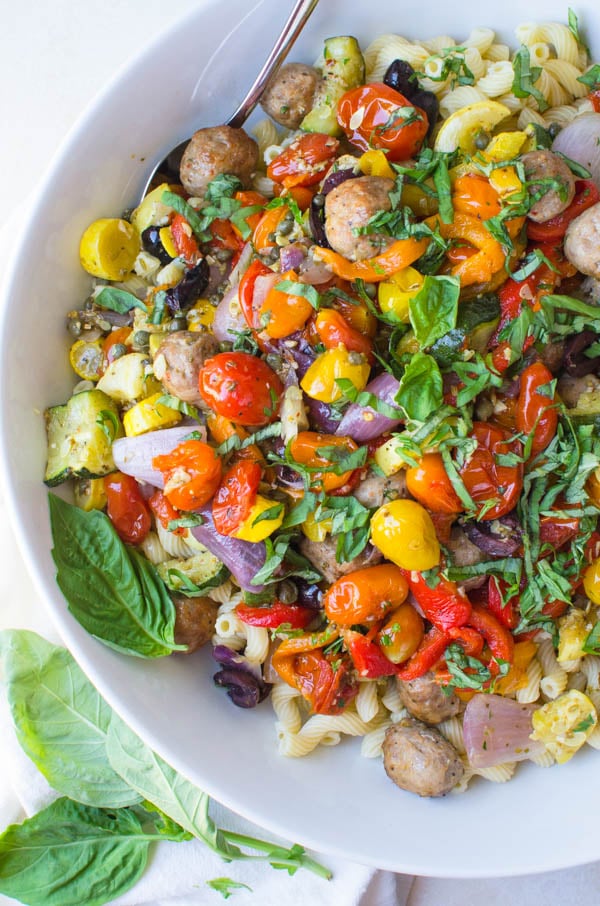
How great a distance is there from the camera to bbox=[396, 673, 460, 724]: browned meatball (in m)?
4.36

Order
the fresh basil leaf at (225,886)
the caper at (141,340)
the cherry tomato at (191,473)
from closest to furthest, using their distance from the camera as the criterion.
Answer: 1. the cherry tomato at (191,473)
2. the caper at (141,340)
3. the fresh basil leaf at (225,886)

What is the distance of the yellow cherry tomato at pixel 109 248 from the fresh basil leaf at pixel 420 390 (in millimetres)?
1795

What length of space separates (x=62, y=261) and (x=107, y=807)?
3369 millimetres

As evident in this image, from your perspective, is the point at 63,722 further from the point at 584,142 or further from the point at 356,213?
the point at 584,142

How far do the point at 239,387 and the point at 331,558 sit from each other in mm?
978

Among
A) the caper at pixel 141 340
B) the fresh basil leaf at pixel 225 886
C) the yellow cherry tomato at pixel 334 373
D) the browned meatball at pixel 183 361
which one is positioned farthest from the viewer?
the fresh basil leaf at pixel 225 886

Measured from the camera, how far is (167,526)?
14.6ft

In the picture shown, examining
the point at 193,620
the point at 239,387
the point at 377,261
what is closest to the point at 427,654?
the point at 193,620

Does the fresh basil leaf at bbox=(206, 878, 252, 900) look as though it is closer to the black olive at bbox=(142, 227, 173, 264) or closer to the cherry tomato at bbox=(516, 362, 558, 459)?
the cherry tomato at bbox=(516, 362, 558, 459)

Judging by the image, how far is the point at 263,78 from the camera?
4.68 m

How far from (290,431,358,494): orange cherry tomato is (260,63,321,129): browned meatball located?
6.02 feet

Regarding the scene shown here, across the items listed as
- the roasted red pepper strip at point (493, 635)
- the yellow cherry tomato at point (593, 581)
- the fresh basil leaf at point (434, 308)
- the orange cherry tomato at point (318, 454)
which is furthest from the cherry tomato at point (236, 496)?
the yellow cherry tomato at point (593, 581)

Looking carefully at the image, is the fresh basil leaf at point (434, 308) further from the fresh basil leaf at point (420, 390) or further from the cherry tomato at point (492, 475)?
the cherry tomato at point (492, 475)

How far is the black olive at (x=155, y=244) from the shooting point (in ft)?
15.2
